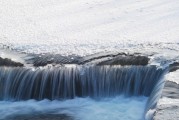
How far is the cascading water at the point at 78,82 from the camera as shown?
5.24 meters

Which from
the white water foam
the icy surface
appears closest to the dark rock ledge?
the white water foam

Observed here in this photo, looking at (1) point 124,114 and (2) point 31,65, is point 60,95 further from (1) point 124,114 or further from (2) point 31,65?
(1) point 124,114

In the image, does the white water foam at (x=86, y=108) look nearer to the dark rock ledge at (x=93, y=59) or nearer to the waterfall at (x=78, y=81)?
the waterfall at (x=78, y=81)

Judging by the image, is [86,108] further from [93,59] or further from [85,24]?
[85,24]

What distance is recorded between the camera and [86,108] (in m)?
5.07

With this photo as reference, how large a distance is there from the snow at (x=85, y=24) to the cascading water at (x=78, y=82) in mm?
320

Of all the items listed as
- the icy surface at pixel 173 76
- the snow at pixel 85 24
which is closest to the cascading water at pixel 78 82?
the snow at pixel 85 24

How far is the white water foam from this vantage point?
4887 mm

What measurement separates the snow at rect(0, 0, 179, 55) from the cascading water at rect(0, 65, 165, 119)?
1.05 ft

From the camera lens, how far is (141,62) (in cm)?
524

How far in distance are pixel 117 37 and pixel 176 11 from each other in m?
1.24

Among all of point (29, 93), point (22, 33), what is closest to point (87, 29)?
point (22, 33)

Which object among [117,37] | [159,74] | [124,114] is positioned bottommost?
[124,114]

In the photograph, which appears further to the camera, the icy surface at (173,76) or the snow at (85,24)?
the snow at (85,24)
